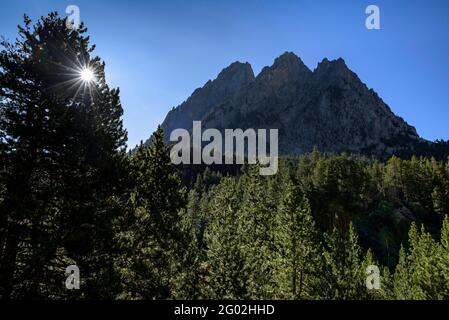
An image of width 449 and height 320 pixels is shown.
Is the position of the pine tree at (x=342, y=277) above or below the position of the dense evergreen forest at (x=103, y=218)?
below

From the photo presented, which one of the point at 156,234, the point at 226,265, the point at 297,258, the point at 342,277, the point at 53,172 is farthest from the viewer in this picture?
the point at 342,277

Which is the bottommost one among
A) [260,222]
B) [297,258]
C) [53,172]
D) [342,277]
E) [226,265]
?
[342,277]

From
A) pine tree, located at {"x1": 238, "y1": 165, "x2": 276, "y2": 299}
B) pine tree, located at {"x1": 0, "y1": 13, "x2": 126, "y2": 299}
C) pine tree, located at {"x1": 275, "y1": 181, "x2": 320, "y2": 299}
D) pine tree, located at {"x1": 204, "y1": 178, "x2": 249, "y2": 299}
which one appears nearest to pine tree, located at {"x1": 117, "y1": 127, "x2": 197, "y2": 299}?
pine tree, located at {"x1": 204, "y1": 178, "x2": 249, "y2": 299}

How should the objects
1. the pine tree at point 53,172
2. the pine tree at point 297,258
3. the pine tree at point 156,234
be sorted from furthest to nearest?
the pine tree at point 297,258 → the pine tree at point 156,234 → the pine tree at point 53,172

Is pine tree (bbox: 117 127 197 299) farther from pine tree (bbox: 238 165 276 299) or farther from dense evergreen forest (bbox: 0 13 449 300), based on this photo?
pine tree (bbox: 238 165 276 299)

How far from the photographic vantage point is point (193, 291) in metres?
22.5

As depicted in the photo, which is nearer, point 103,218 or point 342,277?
point 103,218

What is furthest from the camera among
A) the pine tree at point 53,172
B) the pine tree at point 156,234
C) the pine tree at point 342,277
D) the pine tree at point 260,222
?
the pine tree at point 260,222


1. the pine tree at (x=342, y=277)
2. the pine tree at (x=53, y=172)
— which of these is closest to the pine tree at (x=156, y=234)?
the pine tree at (x=53, y=172)

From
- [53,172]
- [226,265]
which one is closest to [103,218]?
[53,172]

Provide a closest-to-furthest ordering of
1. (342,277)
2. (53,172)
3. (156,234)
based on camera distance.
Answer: (53,172) → (156,234) → (342,277)

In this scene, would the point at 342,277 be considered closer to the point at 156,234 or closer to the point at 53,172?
the point at 156,234

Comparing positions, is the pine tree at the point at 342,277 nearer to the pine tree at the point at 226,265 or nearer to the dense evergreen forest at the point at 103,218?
the dense evergreen forest at the point at 103,218
